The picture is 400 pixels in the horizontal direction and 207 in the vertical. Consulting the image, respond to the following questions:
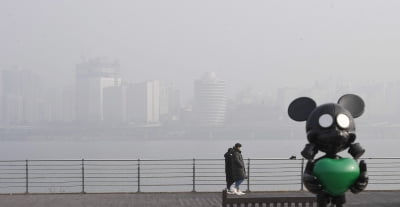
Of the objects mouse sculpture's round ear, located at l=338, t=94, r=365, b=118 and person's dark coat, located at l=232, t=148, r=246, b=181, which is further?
person's dark coat, located at l=232, t=148, r=246, b=181

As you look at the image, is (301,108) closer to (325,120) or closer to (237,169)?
(325,120)

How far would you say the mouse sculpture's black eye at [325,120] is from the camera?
7277 mm

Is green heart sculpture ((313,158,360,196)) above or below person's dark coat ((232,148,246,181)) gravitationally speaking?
above

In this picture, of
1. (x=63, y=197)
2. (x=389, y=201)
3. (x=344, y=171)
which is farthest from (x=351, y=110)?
(x=63, y=197)

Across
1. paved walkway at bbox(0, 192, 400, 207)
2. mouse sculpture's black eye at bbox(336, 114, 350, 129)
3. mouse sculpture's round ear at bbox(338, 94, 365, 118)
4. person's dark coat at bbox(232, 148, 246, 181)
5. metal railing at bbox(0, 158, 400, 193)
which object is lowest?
metal railing at bbox(0, 158, 400, 193)

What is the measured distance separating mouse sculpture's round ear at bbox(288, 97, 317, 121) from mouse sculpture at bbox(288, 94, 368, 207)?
72cm

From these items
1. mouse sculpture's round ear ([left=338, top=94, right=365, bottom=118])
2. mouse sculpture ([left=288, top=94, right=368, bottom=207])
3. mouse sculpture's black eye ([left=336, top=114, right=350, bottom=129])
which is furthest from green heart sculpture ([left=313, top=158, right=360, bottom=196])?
mouse sculpture's round ear ([left=338, top=94, right=365, bottom=118])

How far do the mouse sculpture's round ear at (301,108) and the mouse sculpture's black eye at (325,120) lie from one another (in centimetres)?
96

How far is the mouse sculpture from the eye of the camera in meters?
7.01

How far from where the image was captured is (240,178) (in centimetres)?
1540

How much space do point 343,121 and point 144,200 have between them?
826cm

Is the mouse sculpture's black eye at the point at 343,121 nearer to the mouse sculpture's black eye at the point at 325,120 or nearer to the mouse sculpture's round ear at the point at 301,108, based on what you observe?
the mouse sculpture's black eye at the point at 325,120

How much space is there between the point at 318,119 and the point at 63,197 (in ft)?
30.7

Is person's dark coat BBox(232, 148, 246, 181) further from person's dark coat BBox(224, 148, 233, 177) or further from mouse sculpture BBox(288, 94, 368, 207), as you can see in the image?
mouse sculpture BBox(288, 94, 368, 207)
